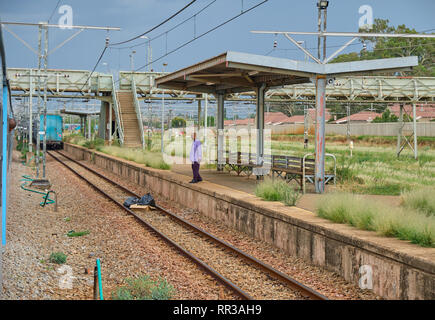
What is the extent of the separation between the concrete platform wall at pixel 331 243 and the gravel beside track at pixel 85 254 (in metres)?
1.94

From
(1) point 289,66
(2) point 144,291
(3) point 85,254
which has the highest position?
(1) point 289,66

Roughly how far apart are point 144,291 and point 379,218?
398 cm

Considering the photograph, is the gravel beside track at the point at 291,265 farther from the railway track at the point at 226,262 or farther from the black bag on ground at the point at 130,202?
the black bag on ground at the point at 130,202

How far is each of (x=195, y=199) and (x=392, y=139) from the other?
135ft

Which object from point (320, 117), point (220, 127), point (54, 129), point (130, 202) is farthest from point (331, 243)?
point (54, 129)

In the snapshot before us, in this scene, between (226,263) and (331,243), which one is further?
(226,263)

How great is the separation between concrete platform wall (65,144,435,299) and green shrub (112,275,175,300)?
2800mm

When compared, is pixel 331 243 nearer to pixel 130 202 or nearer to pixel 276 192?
pixel 276 192

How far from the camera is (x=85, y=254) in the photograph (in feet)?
34.5

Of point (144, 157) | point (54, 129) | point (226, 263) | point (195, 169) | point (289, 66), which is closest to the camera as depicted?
point (226, 263)

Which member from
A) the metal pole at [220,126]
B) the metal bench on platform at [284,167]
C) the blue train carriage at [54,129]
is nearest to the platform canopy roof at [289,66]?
the metal bench on platform at [284,167]

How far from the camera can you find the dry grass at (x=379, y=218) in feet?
25.3

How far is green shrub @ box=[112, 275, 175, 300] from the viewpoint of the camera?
7.25 m
